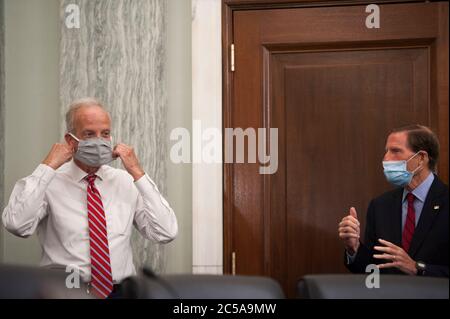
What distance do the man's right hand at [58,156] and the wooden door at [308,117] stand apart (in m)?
0.87

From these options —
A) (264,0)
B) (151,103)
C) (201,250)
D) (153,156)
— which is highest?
(264,0)

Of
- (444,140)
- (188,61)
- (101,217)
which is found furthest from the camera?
(188,61)

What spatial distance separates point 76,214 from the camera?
Answer: 2605 mm

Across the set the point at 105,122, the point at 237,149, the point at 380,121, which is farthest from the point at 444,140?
the point at 105,122

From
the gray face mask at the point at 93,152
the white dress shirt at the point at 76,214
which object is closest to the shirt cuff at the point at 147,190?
the white dress shirt at the point at 76,214

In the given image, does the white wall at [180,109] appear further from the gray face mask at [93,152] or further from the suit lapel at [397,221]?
the suit lapel at [397,221]

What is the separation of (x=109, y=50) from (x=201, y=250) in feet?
3.75

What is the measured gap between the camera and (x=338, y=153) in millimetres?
3248

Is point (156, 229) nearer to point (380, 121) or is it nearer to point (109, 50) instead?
point (109, 50)

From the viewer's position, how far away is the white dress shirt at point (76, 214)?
8.25 ft

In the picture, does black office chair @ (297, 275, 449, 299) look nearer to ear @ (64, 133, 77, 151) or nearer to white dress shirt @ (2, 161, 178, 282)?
white dress shirt @ (2, 161, 178, 282)

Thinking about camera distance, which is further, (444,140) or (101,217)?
(444,140)

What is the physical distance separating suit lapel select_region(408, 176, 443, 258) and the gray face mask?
1319 millimetres

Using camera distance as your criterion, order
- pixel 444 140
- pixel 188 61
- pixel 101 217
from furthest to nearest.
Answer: pixel 188 61, pixel 444 140, pixel 101 217
